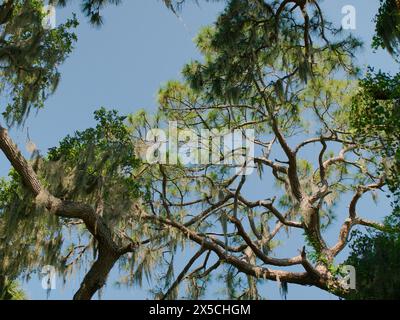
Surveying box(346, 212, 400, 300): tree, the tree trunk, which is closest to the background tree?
box(346, 212, 400, 300): tree

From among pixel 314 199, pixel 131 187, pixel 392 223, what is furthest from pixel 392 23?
pixel 131 187

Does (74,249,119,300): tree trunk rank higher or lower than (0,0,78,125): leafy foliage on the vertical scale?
lower

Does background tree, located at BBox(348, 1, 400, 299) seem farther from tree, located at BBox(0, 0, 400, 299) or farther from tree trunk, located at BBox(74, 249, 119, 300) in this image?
tree trunk, located at BBox(74, 249, 119, 300)

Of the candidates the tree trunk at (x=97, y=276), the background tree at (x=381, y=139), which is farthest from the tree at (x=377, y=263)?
the tree trunk at (x=97, y=276)

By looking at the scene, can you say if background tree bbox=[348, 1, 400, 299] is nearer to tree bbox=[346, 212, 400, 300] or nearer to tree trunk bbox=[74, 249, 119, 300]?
tree bbox=[346, 212, 400, 300]

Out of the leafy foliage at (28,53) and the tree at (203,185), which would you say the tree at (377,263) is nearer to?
the tree at (203,185)

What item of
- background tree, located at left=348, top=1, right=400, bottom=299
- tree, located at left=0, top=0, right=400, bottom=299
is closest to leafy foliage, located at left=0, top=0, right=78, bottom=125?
tree, located at left=0, top=0, right=400, bottom=299

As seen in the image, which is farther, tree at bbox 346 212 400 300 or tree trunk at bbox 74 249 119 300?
tree trunk at bbox 74 249 119 300

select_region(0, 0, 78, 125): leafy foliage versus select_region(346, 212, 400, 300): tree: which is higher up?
select_region(0, 0, 78, 125): leafy foliage

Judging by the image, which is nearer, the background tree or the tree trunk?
the background tree

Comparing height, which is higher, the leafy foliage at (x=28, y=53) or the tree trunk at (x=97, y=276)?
the leafy foliage at (x=28, y=53)

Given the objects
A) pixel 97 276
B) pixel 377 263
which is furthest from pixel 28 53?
pixel 377 263

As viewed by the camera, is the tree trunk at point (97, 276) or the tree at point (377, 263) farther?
the tree trunk at point (97, 276)

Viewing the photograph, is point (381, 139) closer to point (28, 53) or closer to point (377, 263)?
point (377, 263)
